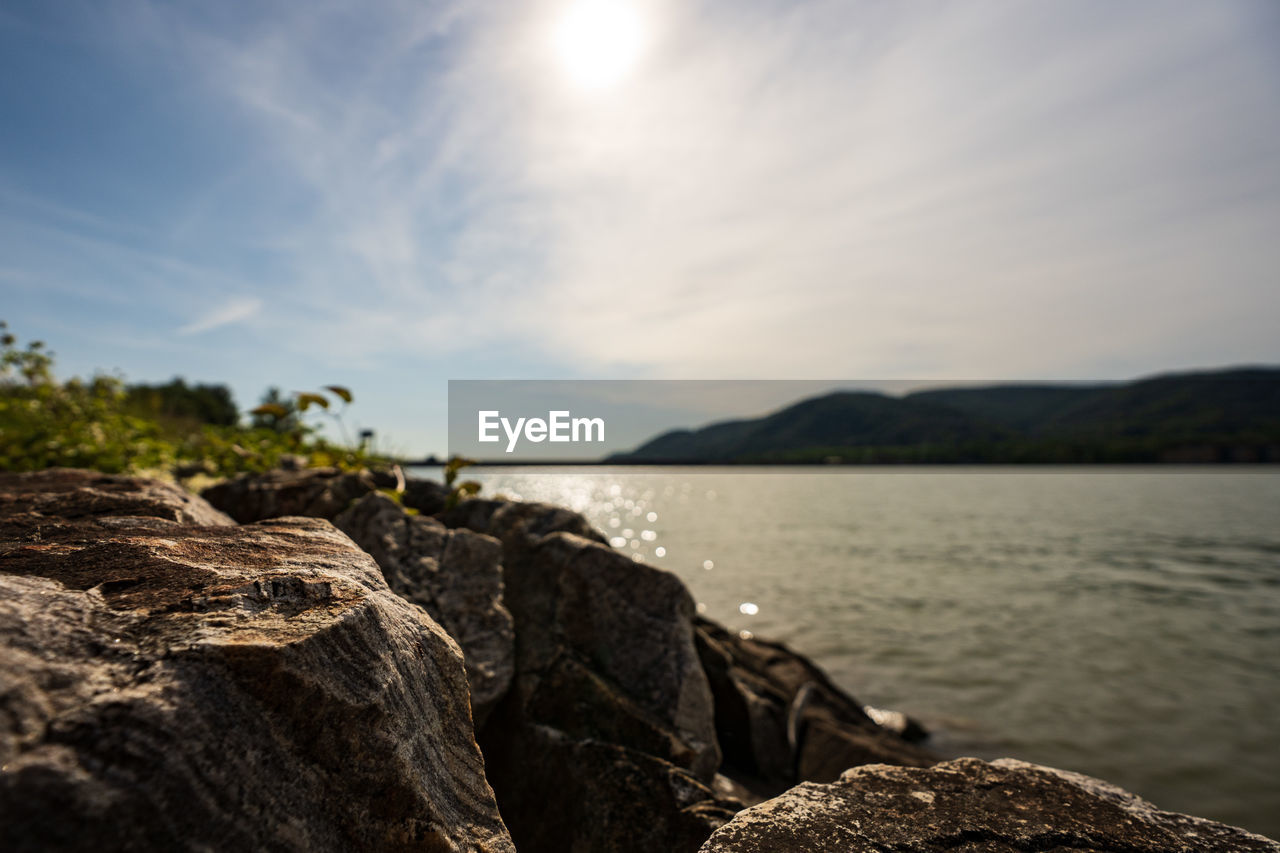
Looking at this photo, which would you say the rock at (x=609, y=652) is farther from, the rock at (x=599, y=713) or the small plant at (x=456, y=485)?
the small plant at (x=456, y=485)

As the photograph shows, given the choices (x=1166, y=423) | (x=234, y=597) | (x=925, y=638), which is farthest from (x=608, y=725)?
(x=1166, y=423)

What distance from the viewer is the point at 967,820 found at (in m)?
2.45

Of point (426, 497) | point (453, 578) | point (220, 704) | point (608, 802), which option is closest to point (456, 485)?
point (426, 497)

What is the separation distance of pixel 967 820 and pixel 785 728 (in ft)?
13.7

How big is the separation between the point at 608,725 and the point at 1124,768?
Answer: 772 cm

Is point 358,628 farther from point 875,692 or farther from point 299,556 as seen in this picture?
point 875,692

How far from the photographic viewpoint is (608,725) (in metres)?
3.58

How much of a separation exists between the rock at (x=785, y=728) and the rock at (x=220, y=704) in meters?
3.57

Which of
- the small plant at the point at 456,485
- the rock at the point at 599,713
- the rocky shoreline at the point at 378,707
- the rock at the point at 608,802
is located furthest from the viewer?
the small plant at the point at 456,485

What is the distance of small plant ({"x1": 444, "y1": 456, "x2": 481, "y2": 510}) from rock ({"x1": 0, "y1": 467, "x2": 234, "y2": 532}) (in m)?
2.08

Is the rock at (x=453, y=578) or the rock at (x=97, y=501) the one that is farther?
the rock at (x=453, y=578)

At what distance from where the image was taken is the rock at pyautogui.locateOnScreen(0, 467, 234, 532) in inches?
112

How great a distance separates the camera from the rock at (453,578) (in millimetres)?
3648

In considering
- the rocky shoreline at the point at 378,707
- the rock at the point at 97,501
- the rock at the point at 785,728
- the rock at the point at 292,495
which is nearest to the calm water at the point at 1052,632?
the rock at the point at 785,728
